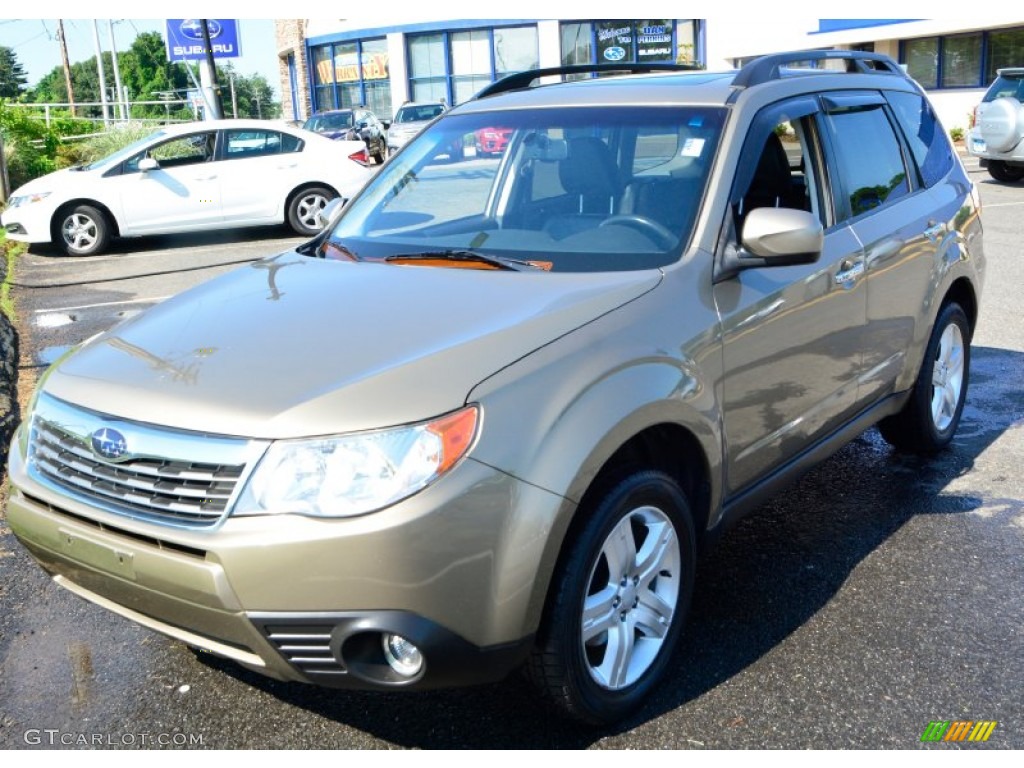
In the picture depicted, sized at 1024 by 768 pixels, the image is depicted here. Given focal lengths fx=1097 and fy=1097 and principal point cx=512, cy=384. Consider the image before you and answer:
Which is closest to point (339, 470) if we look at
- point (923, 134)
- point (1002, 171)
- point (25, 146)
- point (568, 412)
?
point (568, 412)

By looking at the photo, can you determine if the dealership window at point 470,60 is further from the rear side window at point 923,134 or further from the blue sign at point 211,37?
the rear side window at point 923,134

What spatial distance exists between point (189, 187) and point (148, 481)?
11.8 m

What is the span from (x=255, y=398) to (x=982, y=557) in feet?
9.55

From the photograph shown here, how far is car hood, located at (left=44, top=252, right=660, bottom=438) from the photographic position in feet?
8.64

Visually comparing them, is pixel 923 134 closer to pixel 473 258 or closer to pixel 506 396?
pixel 473 258

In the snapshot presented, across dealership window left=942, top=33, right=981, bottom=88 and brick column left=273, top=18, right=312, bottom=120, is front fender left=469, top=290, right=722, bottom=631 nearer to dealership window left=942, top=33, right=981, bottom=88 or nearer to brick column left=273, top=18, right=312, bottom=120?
dealership window left=942, top=33, right=981, bottom=88

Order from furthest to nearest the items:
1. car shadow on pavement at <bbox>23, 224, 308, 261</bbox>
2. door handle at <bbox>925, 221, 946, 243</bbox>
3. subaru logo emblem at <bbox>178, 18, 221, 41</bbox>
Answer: subaru logo emblem at <bbox>178, 18, 221, 41</bbox>, car shadow on pavement at <bbox>23, 224, 308, 261</bbox>, door handle at <bbox>925, 221, 946, 243</bbox>

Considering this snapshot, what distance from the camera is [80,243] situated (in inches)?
535

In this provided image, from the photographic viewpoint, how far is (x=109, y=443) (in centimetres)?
278

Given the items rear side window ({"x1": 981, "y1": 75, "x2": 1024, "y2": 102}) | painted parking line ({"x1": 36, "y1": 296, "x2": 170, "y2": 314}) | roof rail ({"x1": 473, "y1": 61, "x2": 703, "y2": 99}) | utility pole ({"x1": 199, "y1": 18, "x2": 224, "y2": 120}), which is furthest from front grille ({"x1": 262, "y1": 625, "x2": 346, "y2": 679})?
utility pole ({"x1": 199, "y1": 18, "x2": 224, "y2": 120})

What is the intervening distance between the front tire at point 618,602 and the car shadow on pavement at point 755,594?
0.14 meters

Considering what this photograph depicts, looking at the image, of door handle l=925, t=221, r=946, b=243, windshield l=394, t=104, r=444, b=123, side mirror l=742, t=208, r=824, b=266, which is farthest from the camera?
windshield l=394, t=104, r=444, b=123

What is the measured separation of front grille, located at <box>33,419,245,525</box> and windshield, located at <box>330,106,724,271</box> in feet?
4.29
